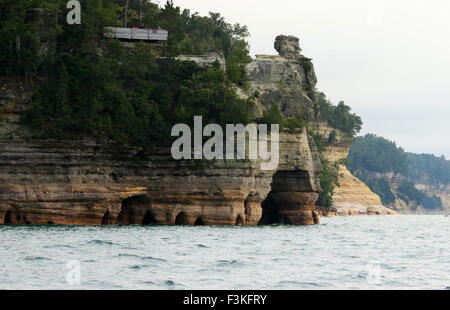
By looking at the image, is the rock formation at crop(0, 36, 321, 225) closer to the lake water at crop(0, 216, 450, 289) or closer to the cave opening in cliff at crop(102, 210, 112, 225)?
the cave opening in cliff at crop(102, 210, 112, 225)

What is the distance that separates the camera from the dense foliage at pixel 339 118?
13612 cm

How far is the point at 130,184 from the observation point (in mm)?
54031

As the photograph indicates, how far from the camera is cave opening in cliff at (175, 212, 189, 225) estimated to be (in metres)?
55.3

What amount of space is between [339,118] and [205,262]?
109m

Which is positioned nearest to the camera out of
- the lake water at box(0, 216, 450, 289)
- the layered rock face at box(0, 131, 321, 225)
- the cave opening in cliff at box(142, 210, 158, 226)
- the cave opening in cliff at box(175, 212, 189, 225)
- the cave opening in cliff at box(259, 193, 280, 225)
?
the lake water at box(0, 216, 450, 289)

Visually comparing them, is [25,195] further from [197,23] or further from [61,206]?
[197,23]

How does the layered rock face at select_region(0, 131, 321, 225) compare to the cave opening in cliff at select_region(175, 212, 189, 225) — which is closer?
the layered rock face at select_region(0, 131, 321, 225)

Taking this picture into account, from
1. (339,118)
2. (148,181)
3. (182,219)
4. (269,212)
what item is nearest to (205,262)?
(148,181)

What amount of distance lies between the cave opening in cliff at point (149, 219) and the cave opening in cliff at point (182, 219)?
159 cm

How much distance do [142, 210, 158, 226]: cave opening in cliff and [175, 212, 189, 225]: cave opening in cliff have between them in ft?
5.20

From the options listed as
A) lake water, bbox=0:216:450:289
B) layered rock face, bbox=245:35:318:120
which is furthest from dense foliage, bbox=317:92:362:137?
lake water, bbox=0:216:450:289

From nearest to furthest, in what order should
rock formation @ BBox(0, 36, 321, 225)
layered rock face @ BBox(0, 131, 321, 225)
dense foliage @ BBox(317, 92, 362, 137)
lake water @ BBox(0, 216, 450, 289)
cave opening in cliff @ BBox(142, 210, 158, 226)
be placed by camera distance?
lake water @ BBox(0, 216, 450, 289)
layered rock face @ BBox(0, 131, 321, 225)
rock formation @ BBox(0, 36, 321, 225)
cave opening in cliff @ BBox(142, 210, 158, 226)
dense foliage @ BBox(317, 92, 362, 137)

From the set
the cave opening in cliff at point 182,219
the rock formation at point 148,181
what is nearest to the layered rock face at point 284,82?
the rock formation at point 148,181
